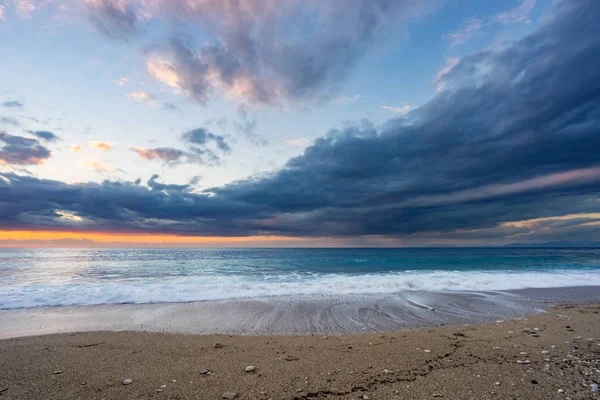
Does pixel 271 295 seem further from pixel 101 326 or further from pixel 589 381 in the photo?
pixel 589 381

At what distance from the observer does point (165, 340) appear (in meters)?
6.65

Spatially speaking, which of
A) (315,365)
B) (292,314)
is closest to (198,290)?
(292,314)

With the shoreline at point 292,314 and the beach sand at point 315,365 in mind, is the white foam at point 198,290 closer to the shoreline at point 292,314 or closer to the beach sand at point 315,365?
the shoreline at point 292,314

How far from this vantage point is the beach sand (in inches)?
153

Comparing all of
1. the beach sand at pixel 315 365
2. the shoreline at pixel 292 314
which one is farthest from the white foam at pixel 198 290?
the beach sand at pixel 315 365

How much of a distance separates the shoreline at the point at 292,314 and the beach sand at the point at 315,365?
921 millimetres

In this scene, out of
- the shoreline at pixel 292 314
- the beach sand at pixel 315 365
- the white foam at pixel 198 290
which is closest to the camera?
the beach sand at pixel 315 365

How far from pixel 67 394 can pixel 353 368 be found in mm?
4370

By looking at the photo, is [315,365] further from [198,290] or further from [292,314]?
[198,290]

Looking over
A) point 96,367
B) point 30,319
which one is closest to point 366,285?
point 96,367

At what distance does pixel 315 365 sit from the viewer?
4820 millimetres

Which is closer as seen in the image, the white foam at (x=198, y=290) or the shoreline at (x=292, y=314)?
the shoreline at (x=292, y=314)

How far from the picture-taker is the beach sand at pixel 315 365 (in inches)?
153

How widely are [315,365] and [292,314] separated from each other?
480 cm
